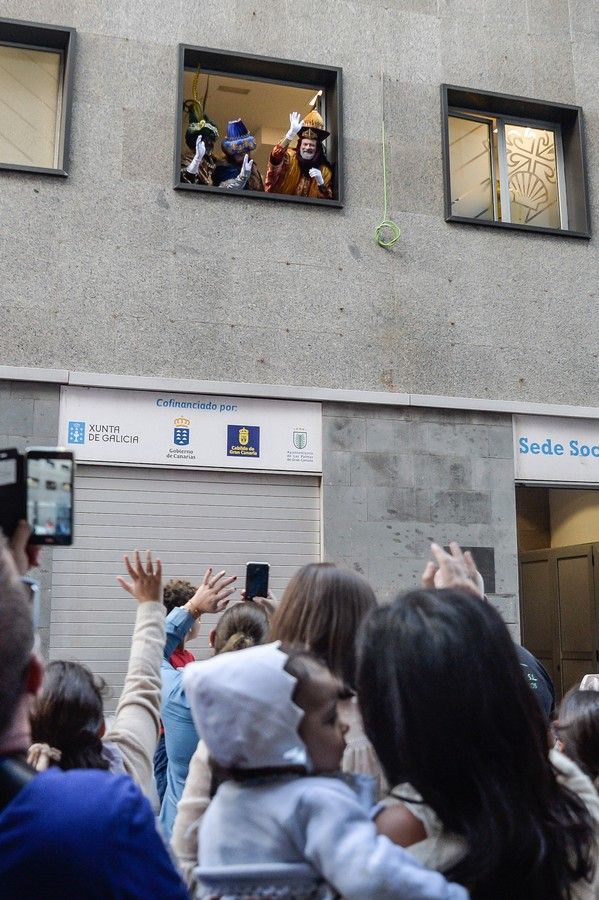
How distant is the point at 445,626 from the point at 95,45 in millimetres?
9334

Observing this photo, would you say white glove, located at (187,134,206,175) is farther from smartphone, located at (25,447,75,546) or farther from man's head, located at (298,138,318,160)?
smartphone, located at (25,447,75,546)

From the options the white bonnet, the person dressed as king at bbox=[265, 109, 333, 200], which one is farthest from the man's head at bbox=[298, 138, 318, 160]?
the white bonnet

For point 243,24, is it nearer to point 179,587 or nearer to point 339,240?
point 339,240

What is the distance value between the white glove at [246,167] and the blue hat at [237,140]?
82 mm

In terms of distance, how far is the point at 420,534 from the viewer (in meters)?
9.98

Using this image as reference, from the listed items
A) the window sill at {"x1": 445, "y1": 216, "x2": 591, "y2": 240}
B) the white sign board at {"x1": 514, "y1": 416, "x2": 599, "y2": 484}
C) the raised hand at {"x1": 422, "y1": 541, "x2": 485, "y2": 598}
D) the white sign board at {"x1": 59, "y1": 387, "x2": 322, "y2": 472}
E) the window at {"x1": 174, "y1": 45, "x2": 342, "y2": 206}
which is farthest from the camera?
the window sill at {"x1": 445, "y1": 216, "x2": 591, "y2": 240}

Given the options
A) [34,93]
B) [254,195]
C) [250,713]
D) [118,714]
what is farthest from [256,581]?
[34,93]

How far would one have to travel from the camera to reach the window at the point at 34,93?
9.80 m

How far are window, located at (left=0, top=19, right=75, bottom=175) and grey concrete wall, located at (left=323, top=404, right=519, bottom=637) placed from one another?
3.74m

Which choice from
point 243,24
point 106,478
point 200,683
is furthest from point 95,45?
point 200,683

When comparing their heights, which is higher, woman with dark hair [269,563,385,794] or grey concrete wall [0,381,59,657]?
grey concrete wall [0,381,59,657]

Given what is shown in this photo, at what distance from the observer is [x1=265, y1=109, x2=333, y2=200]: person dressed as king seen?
10430 mm

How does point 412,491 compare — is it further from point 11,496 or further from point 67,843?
point 67,843

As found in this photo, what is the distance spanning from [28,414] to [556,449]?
5335mm
